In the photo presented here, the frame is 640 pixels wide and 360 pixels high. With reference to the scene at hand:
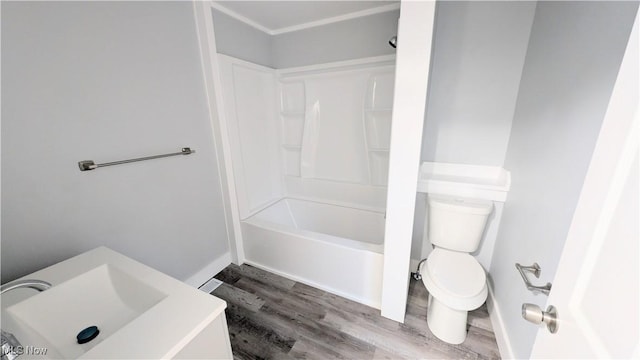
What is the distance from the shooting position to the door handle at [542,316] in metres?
0.57

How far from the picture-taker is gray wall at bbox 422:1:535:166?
4.99ft

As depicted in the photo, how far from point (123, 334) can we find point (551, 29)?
7.15 ft

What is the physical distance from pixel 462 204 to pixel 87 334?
1952mm

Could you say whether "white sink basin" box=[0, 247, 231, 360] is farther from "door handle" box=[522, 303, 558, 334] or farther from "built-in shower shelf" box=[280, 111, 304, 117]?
"built-in shower shelf" box=[280, 111, 304, 117]

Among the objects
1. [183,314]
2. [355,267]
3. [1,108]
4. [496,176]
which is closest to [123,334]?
[183,314]

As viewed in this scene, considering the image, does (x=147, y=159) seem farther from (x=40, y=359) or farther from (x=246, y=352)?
(x=246, y=352)

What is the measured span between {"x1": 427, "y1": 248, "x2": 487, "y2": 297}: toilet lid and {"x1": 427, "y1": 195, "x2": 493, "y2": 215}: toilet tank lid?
12.9 inches

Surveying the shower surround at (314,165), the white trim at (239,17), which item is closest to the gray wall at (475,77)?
the shower surround at (314,165)

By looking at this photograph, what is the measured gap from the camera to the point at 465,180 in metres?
1.73

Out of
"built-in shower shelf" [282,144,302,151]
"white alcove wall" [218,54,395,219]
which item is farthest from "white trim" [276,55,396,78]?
"built-in shower shelf" [282,144,302,151]

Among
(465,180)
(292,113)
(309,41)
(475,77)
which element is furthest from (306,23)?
(465,180)

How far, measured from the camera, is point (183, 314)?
0.76 meters

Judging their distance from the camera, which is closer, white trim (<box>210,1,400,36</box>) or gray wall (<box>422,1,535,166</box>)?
gray wall (<box>422,1,535,166</box>)

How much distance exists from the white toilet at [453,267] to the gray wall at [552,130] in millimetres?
178
